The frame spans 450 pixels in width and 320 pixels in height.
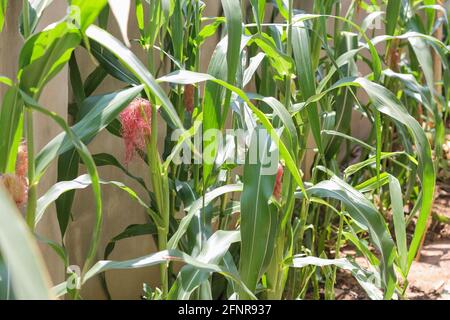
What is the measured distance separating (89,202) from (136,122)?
0.46m

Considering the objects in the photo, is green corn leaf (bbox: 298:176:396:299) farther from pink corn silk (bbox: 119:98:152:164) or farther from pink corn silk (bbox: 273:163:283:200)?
pink corn silk (bbox: 119:98:152:164)

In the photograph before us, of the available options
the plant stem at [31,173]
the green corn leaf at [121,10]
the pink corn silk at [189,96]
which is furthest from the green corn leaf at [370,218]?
the green corn leaf at [121,10]

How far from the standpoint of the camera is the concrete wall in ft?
4.44

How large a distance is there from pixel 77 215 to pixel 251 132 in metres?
0.50

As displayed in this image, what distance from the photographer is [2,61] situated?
1.33 metres

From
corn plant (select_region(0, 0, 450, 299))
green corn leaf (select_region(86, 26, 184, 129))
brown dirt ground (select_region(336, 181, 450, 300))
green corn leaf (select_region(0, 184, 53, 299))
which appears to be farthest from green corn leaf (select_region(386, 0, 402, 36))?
green corn leaf (select_region(0, 184, 53, 299))

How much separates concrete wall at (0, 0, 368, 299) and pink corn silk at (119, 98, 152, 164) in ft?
0.70

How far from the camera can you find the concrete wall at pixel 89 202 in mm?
1353

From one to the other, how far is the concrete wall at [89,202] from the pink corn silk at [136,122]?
0.21 meters

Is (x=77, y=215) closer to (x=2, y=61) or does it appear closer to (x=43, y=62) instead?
(x=2, y=61)

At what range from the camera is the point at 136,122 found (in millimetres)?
1251
